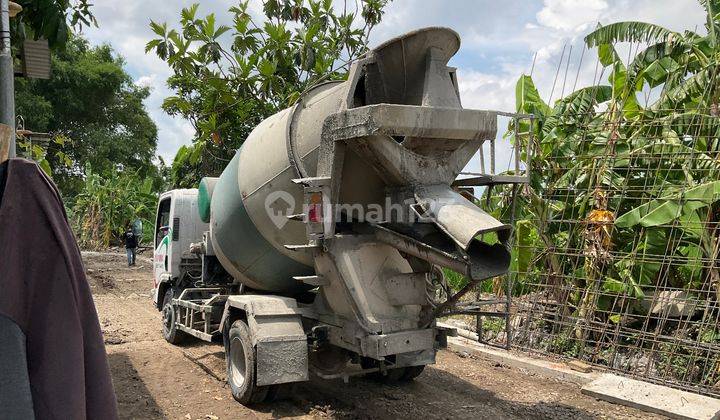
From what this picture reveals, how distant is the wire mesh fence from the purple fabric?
584 cm

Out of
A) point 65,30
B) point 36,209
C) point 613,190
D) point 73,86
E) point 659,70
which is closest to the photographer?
point 36,209

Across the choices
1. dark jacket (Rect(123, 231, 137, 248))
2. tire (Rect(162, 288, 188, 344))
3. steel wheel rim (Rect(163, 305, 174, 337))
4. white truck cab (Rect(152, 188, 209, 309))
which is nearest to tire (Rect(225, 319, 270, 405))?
tire (Rect(162, 288, 188, 344))

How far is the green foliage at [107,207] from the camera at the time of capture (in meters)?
25.5

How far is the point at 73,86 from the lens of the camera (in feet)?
84.3

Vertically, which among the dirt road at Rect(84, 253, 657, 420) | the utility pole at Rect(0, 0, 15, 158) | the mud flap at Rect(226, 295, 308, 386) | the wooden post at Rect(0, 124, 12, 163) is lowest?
the dirt road at Rect(84, 253, 657, 420)

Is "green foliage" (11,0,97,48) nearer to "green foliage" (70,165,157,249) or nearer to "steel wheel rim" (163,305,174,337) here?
"steel wheel rim" (163,305,174,337)

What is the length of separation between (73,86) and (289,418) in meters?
25.1

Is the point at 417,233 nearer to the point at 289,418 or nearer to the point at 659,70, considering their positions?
the point at 289,418

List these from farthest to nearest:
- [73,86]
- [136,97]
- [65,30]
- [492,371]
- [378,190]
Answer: [136,97] < [73,86] < [492,371] < [378,190] < [65,30]

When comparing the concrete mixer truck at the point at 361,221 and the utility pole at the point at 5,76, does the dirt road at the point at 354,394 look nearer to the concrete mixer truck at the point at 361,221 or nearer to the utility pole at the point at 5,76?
the concrete mixer truck at the point at 361,221

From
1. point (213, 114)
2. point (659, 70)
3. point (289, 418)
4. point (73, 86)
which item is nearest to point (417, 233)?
point (289, 418)

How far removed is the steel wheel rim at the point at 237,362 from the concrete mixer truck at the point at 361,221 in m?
0.02

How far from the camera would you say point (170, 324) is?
9.11 metres

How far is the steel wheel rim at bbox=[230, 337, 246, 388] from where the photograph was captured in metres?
6.23
